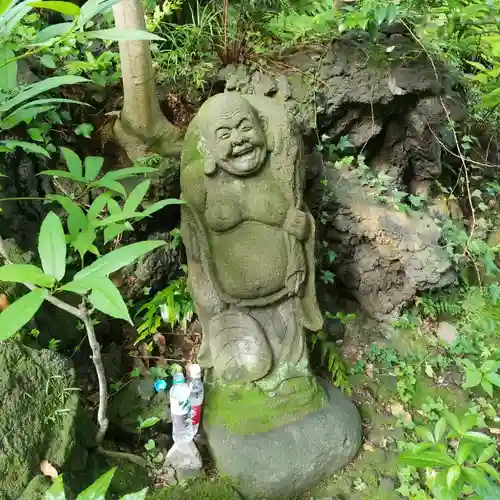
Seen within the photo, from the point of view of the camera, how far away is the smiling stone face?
89.6 inches

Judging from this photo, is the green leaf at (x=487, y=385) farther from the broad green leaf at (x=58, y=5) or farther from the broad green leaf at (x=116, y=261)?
the broad green leaf at (x=58, y=5)

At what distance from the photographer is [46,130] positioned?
2.86 metres

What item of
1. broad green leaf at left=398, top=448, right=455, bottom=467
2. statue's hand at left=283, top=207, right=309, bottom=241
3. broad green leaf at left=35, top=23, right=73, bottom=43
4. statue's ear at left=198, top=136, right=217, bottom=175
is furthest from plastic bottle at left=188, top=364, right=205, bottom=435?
broad green leaf at left=35, top=23, right=73, bottom=43

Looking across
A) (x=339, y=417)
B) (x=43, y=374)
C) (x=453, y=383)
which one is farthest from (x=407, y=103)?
(x=43, y=374)

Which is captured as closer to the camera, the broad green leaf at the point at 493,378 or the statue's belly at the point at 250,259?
the broad green leaf at the point at 493,378

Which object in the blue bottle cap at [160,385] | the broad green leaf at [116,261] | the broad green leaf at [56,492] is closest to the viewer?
the broad green leaf at [56,492]

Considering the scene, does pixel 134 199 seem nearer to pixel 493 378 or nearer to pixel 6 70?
pixel 6 70

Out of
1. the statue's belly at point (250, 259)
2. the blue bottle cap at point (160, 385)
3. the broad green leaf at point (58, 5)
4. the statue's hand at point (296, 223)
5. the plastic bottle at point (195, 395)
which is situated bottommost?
the blue bottle cap at point (160, 385)

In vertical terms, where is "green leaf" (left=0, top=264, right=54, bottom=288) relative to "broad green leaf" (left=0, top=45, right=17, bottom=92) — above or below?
below

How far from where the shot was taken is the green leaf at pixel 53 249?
3.72 ft

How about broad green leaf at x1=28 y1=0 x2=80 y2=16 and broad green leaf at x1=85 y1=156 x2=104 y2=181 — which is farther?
broad green leaf at x1=85 y1=156 x2=104 y2=181

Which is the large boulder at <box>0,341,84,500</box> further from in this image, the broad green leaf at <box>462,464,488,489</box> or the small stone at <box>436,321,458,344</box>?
the small stone at <box>436,321,458,344</box>

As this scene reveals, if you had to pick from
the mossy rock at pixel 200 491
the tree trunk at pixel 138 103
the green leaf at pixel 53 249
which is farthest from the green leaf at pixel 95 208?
the tree trunk at pixel 138 103

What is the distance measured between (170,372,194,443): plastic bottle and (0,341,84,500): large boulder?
49 centimetres
